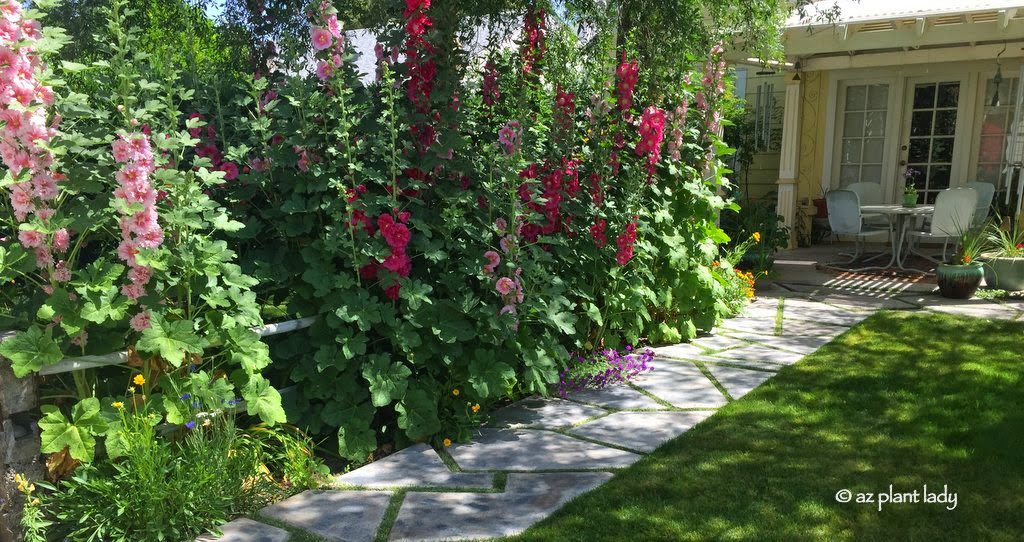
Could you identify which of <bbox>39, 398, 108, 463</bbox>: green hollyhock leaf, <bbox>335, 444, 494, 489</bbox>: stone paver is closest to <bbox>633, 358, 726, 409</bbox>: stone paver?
<bbox>335, 444, 494, 489</bbox>: stone paver

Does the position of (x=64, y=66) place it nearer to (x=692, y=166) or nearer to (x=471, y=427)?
(x=471, y=427)

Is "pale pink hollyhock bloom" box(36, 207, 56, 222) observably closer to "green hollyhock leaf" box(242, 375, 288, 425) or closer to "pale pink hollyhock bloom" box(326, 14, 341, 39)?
"green hollyhock leaf" box(242, 375, 288, 425)

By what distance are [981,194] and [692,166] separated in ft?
15.6

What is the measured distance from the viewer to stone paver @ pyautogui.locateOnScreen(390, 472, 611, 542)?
91.2 inches

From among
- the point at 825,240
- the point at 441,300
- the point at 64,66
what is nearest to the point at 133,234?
the point at 64,66

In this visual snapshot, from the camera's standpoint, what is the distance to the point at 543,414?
342cm

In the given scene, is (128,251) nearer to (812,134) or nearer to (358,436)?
(358,436)

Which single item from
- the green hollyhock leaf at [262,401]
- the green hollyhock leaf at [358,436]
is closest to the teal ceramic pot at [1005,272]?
the green hollyhock leaf at [358,436]

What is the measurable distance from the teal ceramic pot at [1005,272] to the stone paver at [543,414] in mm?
4461

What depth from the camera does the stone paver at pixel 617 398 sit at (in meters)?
3.53

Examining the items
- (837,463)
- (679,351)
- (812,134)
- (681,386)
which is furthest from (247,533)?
(812,134)

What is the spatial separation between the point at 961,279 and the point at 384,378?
5.03 metres

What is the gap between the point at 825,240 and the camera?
32.1ft

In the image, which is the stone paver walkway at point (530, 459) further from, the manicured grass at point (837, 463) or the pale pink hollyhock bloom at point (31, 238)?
the pale pink hollyhock bloom at point (31, 238)
